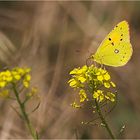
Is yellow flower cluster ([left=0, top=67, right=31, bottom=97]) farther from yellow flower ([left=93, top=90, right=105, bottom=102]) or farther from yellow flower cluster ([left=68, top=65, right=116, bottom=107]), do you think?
yellow flower ([left=93, top=90, right=105, bottom=102])

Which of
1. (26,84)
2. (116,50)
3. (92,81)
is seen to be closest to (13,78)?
(26,84)

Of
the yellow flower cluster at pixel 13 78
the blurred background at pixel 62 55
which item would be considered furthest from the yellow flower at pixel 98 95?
the blurred background at pixel 62 55

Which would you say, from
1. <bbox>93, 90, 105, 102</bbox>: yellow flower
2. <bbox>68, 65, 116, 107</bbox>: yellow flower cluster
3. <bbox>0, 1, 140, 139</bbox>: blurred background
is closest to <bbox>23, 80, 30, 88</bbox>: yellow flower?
<bbox>68, 65, 116, 107</bbox>: yellow flower cluster

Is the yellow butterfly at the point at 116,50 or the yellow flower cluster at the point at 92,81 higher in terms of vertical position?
the yellow butterfly at the point at 116,50

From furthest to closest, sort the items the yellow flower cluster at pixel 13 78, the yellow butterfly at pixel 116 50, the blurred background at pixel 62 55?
the blurred background at pixel 62 55 < the yellow butterfly at pixel 116 50 < the yellow flower cluster at pixel 13 78

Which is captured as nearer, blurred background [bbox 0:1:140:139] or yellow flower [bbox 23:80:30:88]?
yellow flower [bbox 23:80:30:88]

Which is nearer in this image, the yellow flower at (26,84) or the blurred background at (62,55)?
the yellow flower at (26,84)

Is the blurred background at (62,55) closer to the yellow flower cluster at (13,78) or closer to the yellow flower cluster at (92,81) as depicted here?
the yellow flower cluster at (13,78)
